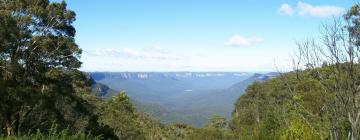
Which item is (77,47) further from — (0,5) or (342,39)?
(342,39)

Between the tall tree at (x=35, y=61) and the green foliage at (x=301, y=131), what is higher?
the tall tree at (x=35, y=61)

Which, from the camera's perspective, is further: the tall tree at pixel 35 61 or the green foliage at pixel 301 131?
the tall tree at pixel 35 61

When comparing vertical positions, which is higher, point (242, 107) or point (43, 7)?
point (43, 7)

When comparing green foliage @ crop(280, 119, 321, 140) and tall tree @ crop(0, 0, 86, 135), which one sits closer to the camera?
green foliage @ crop(280, 119, 321, 140)

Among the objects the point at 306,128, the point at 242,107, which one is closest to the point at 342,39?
the point at 306,128

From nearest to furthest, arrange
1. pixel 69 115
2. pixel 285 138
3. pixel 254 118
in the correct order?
pixel 285 138
pixel 69 115
pixel 254 118

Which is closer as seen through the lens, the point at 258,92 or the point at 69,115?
the point at 69,115

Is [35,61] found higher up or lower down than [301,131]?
higher up

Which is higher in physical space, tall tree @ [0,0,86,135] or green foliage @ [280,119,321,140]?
tall tree @ [0,0,86,135]

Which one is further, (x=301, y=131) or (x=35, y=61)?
(x=35, y=61)

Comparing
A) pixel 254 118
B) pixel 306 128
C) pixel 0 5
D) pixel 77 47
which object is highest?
pixel 0 5

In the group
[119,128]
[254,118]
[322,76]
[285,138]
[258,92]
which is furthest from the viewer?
[258,92]
